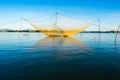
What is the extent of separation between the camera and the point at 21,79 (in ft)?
29.2

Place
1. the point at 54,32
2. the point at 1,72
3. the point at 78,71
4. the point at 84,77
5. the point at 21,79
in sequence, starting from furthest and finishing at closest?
the point at 54,32
the point at 78,71
the point at 1,72
the point at 84,77
the point at 21,79

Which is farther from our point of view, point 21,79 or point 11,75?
point 11,75

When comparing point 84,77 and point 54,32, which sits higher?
point 54,32

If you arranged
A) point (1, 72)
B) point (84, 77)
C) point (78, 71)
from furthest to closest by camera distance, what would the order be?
1. point (78, 71)
2. point (1, 72)
3. point (84, 77)

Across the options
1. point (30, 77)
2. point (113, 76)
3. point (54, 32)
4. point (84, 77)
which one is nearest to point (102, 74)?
point (113, 76)

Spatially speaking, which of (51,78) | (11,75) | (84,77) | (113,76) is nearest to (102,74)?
(113,76)

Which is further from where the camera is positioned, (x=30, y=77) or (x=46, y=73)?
(x=46, y=73)

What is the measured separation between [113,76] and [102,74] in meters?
0.67

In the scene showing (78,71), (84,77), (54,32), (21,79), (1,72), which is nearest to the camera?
(21,79)

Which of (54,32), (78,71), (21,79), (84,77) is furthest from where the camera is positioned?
(54,32)

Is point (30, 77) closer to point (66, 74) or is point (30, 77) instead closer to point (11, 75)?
point (11, 75)

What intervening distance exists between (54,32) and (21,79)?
49.0 metres

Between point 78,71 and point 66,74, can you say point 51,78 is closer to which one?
point 66,74

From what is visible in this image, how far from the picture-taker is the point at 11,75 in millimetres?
9531
